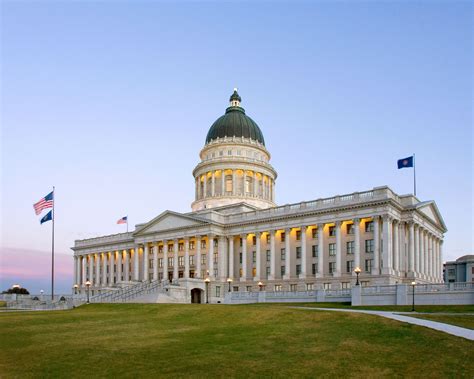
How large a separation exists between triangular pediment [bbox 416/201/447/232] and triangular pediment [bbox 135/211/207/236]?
37252mm

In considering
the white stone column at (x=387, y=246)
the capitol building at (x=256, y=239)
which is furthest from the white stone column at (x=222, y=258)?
the white stone column at (x=387, y=246)

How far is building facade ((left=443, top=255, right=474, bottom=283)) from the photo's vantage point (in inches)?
5340

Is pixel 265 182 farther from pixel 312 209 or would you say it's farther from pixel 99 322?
pixel 99 322

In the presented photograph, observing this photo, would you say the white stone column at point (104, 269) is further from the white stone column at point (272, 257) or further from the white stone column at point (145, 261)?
the white stone column at point (272, 257)

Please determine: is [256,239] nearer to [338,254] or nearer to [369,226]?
[338,254]

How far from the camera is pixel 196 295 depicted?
274 ft

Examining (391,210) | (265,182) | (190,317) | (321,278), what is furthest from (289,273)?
(190,317)

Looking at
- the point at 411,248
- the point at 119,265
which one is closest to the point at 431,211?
the point at 411,248

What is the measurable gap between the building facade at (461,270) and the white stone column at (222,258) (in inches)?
3076

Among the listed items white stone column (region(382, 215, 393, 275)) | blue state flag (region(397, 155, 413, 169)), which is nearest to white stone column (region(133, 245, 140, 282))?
white stone column (region(382, 215, 393, 275))

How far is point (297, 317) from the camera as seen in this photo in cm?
3450

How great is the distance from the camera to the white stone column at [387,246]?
6894 centimetres

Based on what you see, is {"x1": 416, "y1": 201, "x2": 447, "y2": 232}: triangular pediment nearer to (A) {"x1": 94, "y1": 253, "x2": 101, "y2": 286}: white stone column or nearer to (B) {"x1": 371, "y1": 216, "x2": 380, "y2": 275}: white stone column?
(B) {"x1": 371, "y1": 216, "x2": 380, "y2": 275}: white stone column

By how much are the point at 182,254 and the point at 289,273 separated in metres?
24.7
